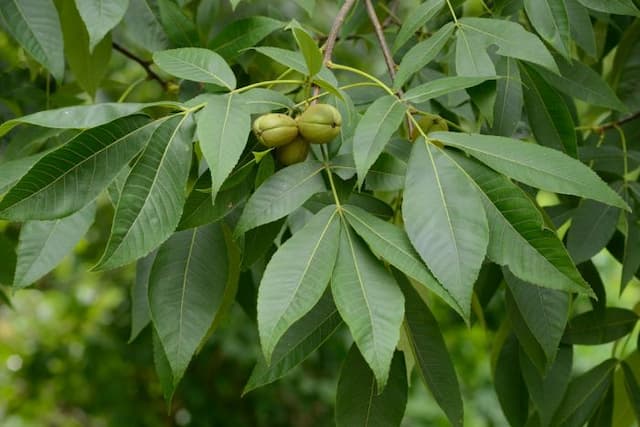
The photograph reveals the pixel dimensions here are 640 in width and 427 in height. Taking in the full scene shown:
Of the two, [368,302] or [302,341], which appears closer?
[368,302]

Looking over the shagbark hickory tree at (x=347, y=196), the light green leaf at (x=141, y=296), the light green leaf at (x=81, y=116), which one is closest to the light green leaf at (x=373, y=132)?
the shagbark hickory tree at (x=347, y=196)

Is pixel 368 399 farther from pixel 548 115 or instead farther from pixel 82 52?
pixel 82 52

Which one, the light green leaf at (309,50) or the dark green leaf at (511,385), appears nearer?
the light green leaf at (309,50)

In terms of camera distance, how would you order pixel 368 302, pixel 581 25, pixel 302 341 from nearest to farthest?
pixel 368 302 → pixel 302 341 → pixel 581 25

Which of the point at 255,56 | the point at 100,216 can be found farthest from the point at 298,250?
the point at 100,216

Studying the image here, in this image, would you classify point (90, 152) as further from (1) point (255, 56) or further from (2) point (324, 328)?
(1) point (255, 56)

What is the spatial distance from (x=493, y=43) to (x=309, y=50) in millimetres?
295

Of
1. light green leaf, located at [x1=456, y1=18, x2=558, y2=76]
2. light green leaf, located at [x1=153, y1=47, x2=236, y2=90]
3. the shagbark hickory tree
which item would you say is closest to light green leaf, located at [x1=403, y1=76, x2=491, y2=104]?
the shagbark hickory tree

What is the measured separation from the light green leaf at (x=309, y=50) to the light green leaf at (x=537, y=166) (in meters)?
0.16

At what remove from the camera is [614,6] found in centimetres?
122

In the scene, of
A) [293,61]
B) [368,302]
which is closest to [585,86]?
[293,61]

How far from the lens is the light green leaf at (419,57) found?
3.54ft

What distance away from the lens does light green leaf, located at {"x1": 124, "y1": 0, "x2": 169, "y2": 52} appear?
57.6 inches

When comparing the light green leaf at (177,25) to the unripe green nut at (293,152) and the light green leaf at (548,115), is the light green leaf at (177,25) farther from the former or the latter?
the light green leaf at (548,115)
